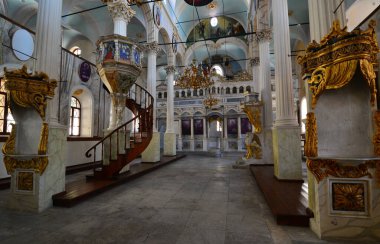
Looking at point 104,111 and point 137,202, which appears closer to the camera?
point 137,202

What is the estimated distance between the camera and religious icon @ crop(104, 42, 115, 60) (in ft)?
17.1

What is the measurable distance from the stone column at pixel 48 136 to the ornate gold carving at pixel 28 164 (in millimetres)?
43

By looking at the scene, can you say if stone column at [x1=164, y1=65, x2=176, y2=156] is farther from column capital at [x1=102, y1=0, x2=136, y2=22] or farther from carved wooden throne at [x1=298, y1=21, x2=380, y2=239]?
carved wooden throne at [x1=298, y1=21, x2=380, y2=239]

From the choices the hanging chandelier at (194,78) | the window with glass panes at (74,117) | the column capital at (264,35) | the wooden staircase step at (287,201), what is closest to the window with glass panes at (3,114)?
the window with glass panes at (74,117)

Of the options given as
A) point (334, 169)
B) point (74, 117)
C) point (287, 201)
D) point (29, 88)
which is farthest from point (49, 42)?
point (74, 117)

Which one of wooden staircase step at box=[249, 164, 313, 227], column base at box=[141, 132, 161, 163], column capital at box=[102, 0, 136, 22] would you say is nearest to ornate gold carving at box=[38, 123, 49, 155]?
wooden staircase step at box=[249, 164, 313, 227]

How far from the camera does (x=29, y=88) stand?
3334 mm

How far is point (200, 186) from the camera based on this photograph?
482 cm

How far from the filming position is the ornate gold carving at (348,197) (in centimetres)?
214

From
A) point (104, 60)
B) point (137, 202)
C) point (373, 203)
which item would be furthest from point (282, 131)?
point (104, 60)

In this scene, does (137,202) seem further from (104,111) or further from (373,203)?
(104,111)

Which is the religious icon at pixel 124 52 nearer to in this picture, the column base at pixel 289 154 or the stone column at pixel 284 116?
the stone column at pixel 284 116

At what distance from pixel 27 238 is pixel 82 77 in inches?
339

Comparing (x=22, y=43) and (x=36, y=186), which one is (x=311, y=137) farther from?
(x=22, y=43)
